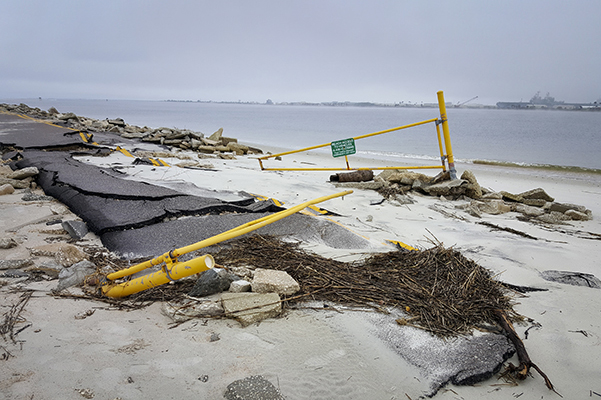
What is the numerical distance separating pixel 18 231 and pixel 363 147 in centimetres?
2101

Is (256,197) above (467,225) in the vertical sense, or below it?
above

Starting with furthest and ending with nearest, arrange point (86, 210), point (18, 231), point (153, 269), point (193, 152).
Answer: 1. point (193, 152)
2. point (86, 210)
3. point (18, 231)
4. point (153, 269)

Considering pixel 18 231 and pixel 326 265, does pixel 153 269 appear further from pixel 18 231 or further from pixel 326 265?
pixel 18 231

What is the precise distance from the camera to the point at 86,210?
14.7 feet

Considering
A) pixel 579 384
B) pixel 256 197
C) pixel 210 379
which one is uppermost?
pixel 256 197

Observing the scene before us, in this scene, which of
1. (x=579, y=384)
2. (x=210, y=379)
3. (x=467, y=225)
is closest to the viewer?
(x=210, y=379)

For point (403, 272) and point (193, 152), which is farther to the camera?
point (193, 152)

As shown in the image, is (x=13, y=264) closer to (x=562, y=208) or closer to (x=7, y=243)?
(x=7, y=243)

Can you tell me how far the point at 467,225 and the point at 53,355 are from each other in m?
5.12

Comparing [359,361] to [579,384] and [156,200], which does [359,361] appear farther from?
[156,200]

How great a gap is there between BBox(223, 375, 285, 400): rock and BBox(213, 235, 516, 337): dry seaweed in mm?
888

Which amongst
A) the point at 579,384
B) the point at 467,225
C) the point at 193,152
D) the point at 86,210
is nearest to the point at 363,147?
the point at 193,152

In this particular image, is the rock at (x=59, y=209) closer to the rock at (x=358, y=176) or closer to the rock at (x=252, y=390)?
the rock at (x=252, y=390)

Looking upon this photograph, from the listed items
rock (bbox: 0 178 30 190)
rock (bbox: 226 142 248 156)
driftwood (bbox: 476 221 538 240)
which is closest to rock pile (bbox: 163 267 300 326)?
driftwood (bbox: 476 221 538 240)
